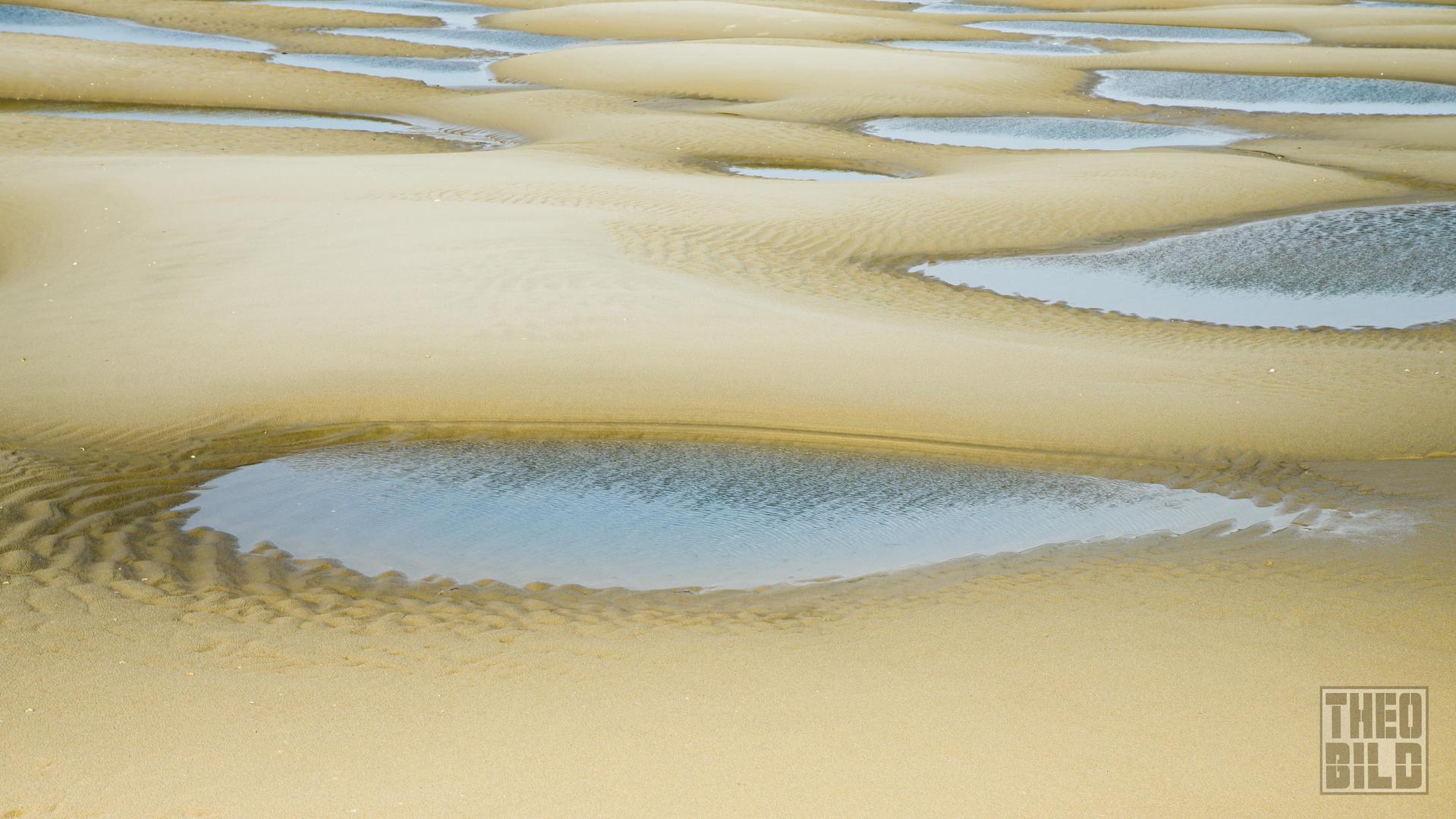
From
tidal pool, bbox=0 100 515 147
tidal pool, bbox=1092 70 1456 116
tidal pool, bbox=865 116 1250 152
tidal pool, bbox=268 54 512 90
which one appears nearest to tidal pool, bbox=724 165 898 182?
tidal pool, bbox=865 116 1250 152

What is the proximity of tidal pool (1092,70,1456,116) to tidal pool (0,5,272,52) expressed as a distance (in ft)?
65.0

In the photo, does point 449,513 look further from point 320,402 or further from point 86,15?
point 86,15

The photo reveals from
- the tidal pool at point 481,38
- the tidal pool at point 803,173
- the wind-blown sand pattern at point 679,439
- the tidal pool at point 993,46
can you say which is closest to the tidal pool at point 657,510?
the wind-blown sand pattern at point 679,439

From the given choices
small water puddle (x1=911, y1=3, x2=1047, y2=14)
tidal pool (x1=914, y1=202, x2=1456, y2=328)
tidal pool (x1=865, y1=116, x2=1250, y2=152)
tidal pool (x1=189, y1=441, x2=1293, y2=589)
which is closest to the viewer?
tidal pool (x1=189, y1=441, x2=1293, y2=589)

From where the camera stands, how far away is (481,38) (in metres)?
31.6

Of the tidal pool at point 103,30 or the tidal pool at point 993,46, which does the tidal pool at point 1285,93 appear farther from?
the tidal pool at point 103,30

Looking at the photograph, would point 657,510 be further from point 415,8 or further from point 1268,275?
point 415,8

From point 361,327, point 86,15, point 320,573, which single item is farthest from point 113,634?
point 86,15

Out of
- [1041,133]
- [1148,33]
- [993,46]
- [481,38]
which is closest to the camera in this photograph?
[1041,133]

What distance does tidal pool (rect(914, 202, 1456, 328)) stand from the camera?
10297 mm

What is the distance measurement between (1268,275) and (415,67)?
1969cm

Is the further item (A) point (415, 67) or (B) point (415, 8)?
(B) point (415, 8)

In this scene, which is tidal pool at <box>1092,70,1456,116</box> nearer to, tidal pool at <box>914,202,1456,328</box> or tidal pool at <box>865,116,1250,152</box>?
tidal pool at <box>865,116,1250,152</box>

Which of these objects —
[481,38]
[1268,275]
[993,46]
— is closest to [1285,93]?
[993,46]
